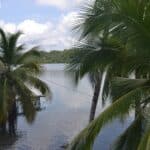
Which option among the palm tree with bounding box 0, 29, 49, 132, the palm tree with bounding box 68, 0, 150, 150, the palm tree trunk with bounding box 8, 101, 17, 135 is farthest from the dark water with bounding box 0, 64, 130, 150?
the palm tree with bounding box 68, 0, 150, 150

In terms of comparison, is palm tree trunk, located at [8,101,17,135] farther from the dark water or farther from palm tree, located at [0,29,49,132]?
the dark water

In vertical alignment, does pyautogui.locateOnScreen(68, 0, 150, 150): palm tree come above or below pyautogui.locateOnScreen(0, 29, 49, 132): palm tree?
above

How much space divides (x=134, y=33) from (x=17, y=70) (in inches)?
615

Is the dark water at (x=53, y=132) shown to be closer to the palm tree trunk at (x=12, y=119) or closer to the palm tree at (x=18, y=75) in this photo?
the palm tree trunk at (x=12, y=119)

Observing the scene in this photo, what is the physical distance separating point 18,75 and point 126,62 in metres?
14.7

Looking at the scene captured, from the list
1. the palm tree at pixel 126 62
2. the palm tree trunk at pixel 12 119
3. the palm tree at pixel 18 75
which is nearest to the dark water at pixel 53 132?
the palm tree trunk at pixel 12 119

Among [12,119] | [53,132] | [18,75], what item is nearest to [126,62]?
[18,75]

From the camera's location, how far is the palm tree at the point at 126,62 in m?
7.53

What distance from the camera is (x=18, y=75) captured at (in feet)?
74.6

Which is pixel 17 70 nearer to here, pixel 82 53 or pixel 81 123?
pixel 81 123

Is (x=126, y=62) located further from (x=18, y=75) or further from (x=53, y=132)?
(x=53, y=132)

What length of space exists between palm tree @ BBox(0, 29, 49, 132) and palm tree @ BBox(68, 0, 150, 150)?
13.6 metres

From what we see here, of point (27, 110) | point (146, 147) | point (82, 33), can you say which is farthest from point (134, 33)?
point (27, 110)

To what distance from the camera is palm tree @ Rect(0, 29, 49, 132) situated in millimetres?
22328
